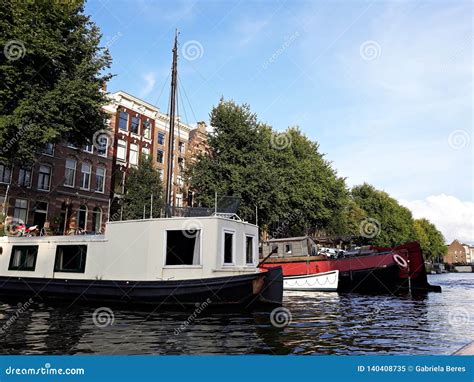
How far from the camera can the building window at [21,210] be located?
29095 millimetres

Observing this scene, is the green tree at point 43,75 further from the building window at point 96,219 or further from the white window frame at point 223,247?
the building window at point 96,219

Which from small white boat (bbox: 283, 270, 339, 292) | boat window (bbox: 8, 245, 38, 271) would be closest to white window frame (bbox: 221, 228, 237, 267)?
boat window (bbox: 8, 245, 38, 271)

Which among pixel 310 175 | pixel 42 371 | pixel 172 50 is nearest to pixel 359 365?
pixel 42 371

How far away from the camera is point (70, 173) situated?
3378 centimetres

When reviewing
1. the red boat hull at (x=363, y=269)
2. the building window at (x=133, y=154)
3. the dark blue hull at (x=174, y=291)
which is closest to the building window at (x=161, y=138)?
the building window at (x=133, y=154)

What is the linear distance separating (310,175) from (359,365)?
3443 centimetres

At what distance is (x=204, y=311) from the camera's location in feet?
40.4

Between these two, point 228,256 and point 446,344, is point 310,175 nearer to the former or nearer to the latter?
point 228,256

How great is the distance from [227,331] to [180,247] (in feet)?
13.8

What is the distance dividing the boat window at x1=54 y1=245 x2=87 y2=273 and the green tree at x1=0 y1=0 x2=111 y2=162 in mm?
7613

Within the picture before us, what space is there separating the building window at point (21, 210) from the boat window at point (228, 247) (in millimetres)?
22398

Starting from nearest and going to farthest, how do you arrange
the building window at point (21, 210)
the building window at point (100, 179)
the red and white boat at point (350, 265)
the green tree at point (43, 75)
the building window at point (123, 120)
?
the green tree at point (43, 75), the red and white boat at point (350, 265), the building window at point (21, 210), the building window at point (100, 179), the building window at point (123, 120)

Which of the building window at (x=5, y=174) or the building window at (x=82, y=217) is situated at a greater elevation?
the building window at (x=5, y=174)

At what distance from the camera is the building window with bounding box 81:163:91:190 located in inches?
1368
